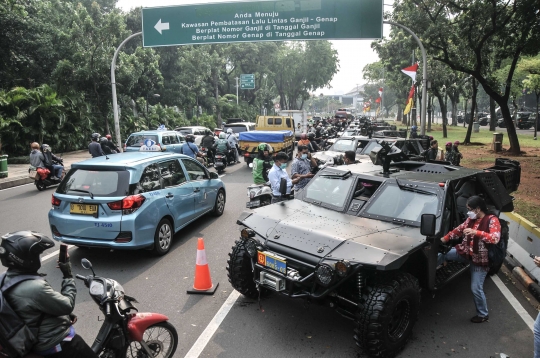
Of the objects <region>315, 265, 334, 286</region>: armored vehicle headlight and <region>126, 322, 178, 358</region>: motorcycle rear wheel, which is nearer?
<region>126, 322, 178, 358</region>: motorcycle rear wheel

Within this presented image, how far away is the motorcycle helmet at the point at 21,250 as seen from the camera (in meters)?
2.61

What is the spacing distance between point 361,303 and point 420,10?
16376 millimetres

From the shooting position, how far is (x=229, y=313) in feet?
16.3

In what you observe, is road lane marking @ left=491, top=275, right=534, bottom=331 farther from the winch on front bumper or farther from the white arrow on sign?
the white arrow on sign

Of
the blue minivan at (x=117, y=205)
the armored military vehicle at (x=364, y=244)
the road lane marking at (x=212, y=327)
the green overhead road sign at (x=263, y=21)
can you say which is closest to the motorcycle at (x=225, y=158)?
the green overhead road sign at (x=263, y=21)

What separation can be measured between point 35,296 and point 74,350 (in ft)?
1.86

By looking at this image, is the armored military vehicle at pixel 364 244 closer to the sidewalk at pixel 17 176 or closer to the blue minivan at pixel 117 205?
the blue minivan at pixel 117 205

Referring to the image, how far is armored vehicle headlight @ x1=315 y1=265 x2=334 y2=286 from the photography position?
3891mm

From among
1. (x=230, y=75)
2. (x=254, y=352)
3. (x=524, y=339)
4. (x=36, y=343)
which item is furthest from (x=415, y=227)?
(x=230, y=75)

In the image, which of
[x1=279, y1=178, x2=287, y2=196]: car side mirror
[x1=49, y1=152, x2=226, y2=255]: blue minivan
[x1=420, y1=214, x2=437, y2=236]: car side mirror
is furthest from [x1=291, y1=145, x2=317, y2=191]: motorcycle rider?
[x1=420, y1=214, x2=437, y2=236]: car side mirror

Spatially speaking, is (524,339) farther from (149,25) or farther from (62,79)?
(62,79)

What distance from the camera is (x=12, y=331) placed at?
2.57m

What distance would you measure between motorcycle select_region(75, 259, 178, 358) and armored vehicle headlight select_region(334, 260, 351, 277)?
1.67m

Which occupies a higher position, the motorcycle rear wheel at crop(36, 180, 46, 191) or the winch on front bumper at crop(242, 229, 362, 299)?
the winch on front bumper at crop(242, 229, 362, 299)
